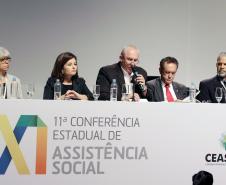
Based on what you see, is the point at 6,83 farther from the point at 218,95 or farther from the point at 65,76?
the point at 218,95

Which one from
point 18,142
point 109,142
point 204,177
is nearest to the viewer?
point 18,142

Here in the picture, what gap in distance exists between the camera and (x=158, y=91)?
4.93 m

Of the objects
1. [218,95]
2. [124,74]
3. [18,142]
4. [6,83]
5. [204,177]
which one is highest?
[124,74]

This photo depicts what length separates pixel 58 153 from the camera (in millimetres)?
3918

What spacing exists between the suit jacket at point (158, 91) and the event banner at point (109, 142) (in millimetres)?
827

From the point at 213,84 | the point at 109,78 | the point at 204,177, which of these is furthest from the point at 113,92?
the point at 213,84

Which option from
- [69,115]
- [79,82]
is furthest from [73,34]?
[69,115]

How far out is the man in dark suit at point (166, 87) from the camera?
490cm

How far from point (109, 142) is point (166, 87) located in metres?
1.24

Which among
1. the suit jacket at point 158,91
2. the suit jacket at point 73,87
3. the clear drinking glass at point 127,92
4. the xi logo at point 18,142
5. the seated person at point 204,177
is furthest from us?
the suit jacket at point 158,91

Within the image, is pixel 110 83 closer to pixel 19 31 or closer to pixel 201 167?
pixel 201 167

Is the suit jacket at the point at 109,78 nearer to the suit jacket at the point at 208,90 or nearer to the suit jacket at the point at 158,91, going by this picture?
the suit jacket at the point at 158,91

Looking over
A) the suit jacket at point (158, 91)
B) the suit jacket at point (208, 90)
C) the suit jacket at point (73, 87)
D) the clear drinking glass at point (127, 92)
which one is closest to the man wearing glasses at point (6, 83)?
the suit jacket at point (73, 87)

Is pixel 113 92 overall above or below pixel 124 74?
below
